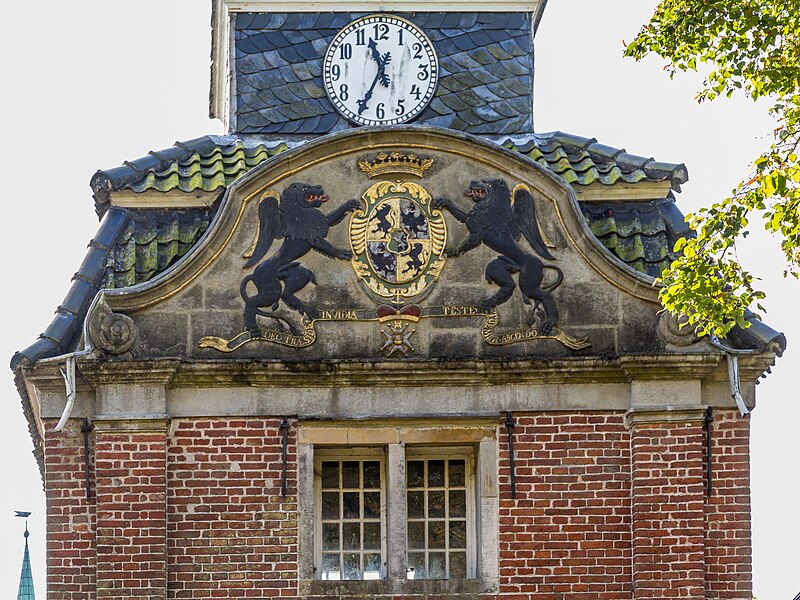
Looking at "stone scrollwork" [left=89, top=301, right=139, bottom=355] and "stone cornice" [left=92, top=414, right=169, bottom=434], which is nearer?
"stone cornice" [left=92, top=414, right=169, bottom=434]

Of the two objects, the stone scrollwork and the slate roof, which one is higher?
the slate roof

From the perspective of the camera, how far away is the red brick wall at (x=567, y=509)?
81.7 ft

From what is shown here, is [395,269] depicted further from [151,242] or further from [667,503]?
[667,503]

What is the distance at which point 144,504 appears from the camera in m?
A: 24.7

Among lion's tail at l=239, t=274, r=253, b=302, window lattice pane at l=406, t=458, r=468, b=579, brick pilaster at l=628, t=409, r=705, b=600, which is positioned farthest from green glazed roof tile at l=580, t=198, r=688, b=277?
lion's tail at l=239, t=274, r=253, b=302

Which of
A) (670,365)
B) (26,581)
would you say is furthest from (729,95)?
(26,581)

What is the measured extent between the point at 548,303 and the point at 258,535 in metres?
3.81

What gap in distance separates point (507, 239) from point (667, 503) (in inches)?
126

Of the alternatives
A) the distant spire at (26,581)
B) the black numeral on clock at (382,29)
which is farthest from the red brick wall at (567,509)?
the distant spire at (26,581)

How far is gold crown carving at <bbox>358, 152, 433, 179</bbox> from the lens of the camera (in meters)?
25.6

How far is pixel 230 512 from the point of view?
2491 centimetres

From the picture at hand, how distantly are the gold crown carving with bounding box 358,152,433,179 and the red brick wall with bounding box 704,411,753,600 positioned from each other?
396cm

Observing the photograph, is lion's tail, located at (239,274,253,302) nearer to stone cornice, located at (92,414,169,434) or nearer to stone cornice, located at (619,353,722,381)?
stone cornice, located at (92,414,169,434)

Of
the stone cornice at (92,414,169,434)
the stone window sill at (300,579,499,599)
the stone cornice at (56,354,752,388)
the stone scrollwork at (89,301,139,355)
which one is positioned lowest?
the stone window sill at (300,579,499,599)
